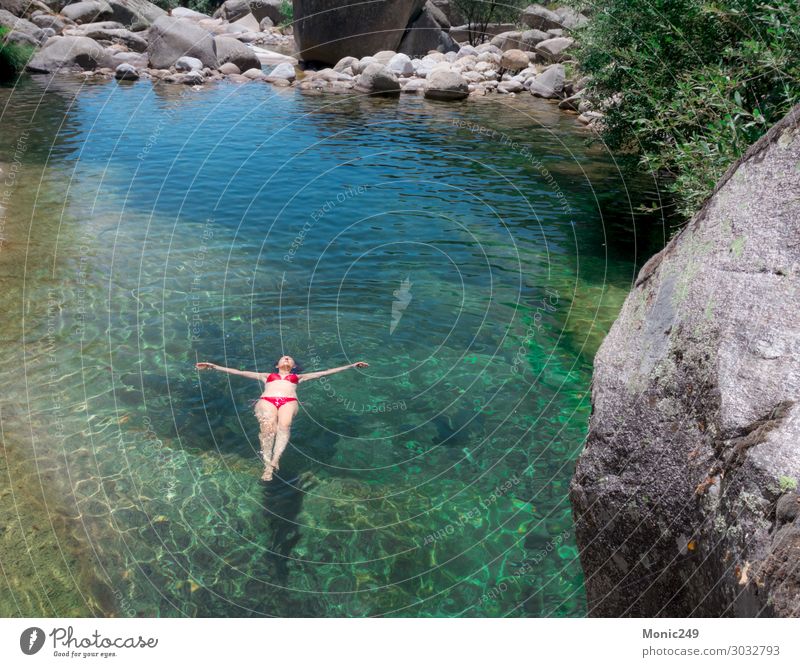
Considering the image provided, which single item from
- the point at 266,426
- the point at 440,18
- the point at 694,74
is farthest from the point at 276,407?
the point at 440,18

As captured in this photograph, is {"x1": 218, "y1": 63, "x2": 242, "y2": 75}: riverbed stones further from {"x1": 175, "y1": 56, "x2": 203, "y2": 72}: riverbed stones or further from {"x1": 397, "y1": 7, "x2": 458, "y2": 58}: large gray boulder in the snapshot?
{"x1": 397, "y1": 7, "x2": 458, "y2": 58}: large gray boulder

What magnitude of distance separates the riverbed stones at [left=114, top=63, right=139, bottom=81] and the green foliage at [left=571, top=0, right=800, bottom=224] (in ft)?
102

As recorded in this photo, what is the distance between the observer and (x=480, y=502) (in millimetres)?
8664

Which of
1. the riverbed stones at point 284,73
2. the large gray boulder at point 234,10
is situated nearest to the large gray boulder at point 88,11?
the large gray boulder at point 234,10

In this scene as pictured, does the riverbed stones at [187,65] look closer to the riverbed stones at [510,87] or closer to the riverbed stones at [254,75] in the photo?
the riverbed stones at [254,75]

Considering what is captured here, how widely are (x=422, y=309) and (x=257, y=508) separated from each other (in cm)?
657

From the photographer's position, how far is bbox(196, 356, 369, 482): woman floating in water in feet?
30.5

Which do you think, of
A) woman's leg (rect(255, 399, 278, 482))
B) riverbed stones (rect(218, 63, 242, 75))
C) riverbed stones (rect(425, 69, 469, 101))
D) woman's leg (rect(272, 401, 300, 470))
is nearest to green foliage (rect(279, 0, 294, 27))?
riverbed stones (rect(218, 63, 242, 75))

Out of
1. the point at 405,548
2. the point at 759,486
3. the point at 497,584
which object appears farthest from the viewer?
the point at 405,548

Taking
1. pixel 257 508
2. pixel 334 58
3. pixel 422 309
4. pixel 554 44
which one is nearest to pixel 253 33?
pixel 334 58

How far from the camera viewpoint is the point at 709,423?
4582 mm

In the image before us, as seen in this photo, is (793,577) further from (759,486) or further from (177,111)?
(177,111)

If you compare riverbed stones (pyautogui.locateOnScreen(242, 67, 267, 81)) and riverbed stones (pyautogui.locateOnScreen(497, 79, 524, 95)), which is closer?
riverbed stones (pyautogui.locateOnScreen(497, 79, 524, 95))
